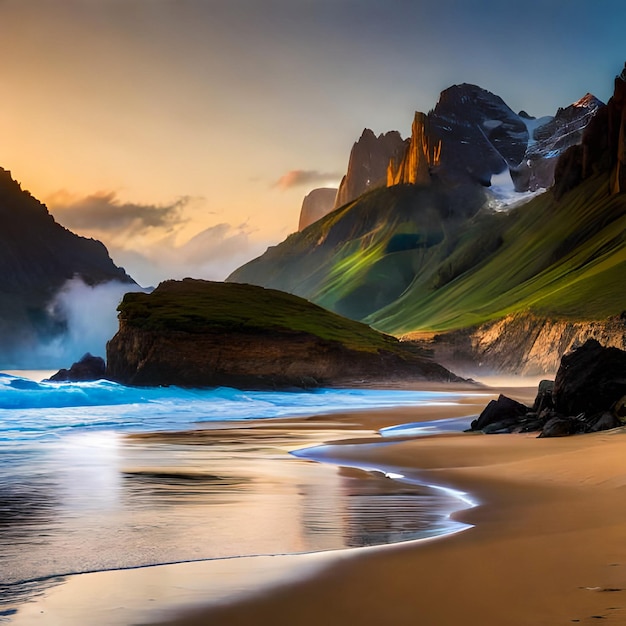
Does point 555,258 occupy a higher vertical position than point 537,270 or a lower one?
higher

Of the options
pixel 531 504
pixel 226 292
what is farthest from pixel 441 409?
pixel 226 292

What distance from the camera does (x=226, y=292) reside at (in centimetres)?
9525

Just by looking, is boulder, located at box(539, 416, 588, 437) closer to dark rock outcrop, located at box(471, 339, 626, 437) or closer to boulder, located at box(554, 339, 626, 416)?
dark rock outcrop, located at box(471, 339, 626, 437)

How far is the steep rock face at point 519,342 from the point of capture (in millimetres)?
100125

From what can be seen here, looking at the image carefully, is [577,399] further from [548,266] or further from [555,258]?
[555,258]

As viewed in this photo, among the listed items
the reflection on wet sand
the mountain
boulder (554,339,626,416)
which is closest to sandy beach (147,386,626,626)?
the reflection on wet sand

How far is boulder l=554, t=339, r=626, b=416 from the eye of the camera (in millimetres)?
24359

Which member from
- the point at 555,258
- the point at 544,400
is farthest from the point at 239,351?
the point at 555,258

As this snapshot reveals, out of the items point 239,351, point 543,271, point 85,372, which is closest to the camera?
point 239,351

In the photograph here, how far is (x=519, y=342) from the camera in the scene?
116 meters

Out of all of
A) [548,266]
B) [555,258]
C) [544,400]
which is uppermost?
[555,258]

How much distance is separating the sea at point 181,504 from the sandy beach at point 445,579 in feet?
1.80

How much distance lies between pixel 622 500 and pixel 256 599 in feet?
19.9

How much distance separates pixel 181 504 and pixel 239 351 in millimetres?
68977
